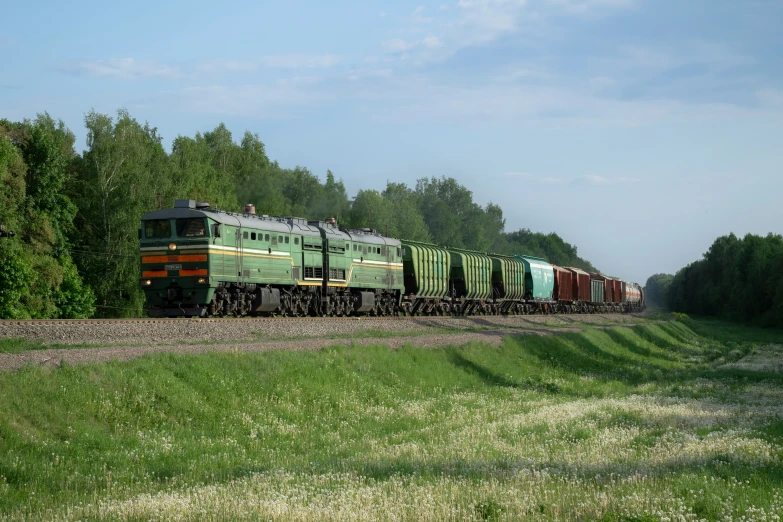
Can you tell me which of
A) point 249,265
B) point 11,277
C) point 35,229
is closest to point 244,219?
point 249,265

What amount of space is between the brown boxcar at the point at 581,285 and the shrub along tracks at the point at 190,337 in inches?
1954

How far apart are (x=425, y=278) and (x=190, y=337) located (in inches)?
1159

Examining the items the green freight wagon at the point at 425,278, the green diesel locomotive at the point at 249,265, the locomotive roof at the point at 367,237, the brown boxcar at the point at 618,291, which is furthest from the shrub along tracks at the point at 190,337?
the brown boxcar at the point at 618,291

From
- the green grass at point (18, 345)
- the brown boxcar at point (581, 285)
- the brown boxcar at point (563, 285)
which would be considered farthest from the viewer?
the brown boxcar at point (581, 285)

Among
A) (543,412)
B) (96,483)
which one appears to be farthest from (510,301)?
(96,483)

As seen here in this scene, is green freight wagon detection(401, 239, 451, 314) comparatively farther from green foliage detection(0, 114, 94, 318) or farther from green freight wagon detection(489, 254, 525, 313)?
green foliage detection(0, 114, 94, 318)

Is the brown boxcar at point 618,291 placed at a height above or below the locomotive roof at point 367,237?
below

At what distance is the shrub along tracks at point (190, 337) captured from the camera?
817 inches

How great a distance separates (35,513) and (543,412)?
1345 cm

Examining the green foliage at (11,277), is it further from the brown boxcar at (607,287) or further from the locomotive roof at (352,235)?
the brown boxcar at (607,287)

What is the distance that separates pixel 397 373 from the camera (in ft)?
92.0

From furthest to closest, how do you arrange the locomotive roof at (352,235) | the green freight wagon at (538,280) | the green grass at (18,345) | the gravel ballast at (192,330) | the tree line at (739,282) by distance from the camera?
the tree line at (739,282)
the green freight wagon at (538,280)
the locomotive roof at (352,235)
the gravel ballast at (192,330)
the green grass at (18,345)

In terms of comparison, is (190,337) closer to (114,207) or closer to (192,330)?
(192,330)

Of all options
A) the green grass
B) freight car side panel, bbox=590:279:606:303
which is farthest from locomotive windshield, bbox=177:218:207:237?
freight car side panel, bbox=590:279:606:303
